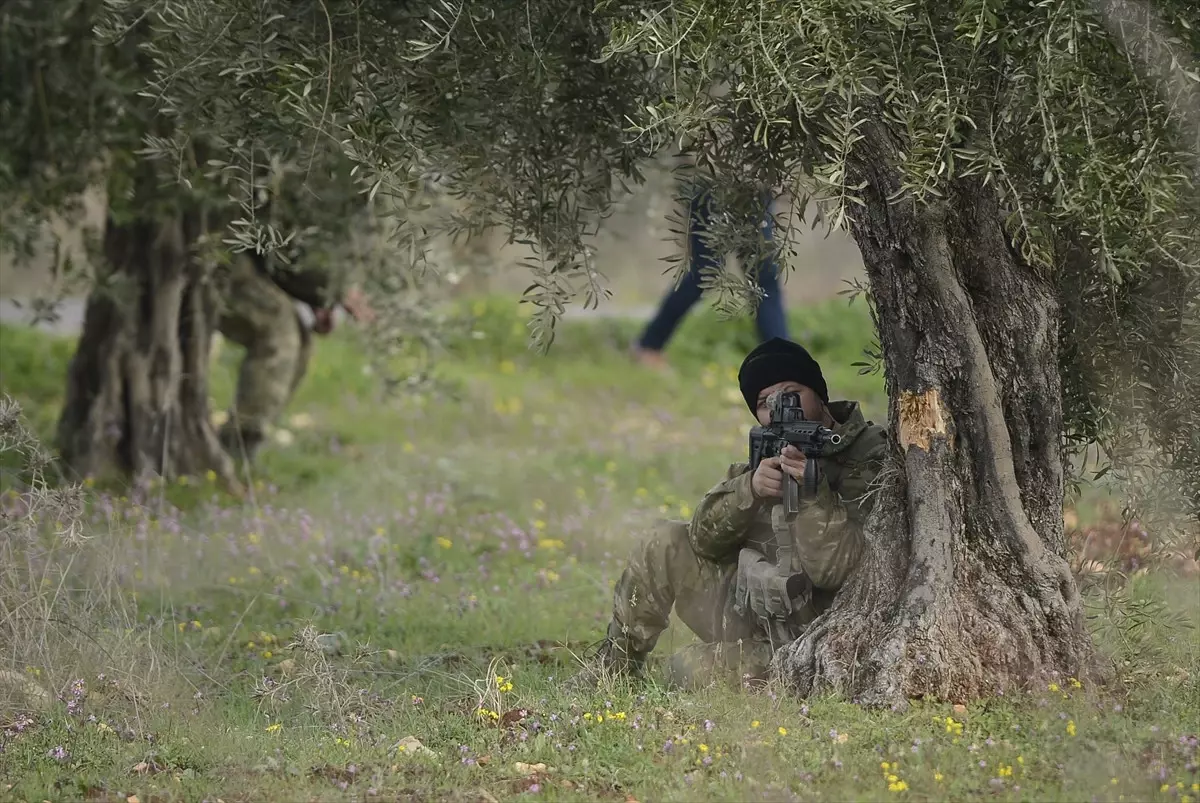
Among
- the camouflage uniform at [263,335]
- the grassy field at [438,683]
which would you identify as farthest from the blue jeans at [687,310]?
the camouflage uniform at [263,335]

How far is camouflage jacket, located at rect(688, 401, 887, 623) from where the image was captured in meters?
5.52

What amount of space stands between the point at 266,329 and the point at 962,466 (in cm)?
771

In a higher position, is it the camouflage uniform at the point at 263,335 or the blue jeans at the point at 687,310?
the blue jeans at the point at 687,310

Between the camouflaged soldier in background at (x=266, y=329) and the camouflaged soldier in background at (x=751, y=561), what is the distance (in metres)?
5.68

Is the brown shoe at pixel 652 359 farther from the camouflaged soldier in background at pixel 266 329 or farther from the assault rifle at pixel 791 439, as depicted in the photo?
the assault rifle at pixel 791 439

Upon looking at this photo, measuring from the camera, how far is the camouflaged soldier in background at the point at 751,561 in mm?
5555

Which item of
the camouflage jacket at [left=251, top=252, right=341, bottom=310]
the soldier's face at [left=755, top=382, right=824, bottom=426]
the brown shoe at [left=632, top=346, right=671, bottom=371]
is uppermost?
the brown shoe at [left=632, top=346, right=671, bottom=371]

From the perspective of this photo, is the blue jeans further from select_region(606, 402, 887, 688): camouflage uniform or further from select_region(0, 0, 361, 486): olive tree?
select_region(606, 402, 887, 688): camouflage uniform

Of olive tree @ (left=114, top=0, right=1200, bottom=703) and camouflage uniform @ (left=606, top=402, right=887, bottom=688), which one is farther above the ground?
olive tree @ (left=114, top=0, right=1200, bottom=703)

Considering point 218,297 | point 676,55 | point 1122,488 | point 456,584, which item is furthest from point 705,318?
point 676,55

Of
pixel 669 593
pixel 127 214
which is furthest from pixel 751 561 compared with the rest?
pixel 127 214

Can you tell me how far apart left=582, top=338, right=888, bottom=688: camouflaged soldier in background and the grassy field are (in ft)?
1.30

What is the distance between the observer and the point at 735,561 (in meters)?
5.98

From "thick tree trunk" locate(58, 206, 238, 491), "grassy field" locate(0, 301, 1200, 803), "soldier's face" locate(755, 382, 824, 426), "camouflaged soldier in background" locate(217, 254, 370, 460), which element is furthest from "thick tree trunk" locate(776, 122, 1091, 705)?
"thick tree trunk" locate(58, 206, 238, 491)
